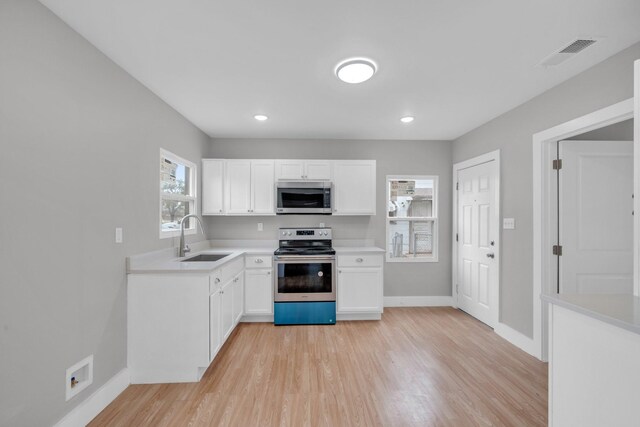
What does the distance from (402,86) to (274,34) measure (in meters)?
1.21

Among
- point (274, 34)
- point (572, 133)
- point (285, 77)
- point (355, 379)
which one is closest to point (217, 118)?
point (285, 77)

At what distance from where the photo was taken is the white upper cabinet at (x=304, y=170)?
3.69m

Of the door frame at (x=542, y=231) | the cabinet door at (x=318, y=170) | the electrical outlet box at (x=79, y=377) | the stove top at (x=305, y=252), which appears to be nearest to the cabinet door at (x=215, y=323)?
the electrical outlet box at (x=79, y=377)

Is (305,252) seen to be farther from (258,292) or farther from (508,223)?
(508,223)

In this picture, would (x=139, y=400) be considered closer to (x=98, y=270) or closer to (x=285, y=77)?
(x=98, y=270)

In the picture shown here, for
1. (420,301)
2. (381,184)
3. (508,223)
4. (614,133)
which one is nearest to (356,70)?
(381,184)

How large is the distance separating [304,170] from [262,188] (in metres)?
0.62

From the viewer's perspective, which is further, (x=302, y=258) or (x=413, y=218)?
(x=413, y=218)

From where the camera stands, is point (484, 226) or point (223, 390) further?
point (484, 226)

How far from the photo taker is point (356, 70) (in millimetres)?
2057

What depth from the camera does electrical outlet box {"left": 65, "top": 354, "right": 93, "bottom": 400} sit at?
1.62 m

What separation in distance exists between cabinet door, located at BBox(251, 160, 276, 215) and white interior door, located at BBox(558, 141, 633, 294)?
10.2 feet

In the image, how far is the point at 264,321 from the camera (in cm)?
345

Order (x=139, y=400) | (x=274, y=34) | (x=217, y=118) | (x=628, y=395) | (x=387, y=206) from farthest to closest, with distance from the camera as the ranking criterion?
1. (x=387, y=206)
2. (x=217, y=118)
3. (x=139, y=400)
4. (x=274, y=34)
5. (x=628, y=395)
